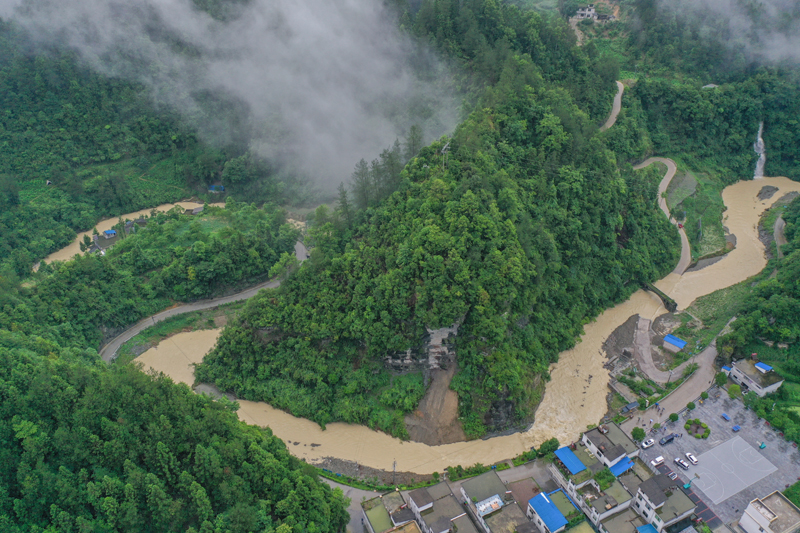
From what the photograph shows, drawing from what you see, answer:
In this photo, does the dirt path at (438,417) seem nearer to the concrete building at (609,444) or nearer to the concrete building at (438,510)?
the concrete building at (438,510)

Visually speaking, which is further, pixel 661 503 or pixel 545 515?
pixel 545 515

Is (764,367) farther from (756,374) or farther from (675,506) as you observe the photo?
→ (675,506)

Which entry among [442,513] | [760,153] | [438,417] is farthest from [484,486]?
[760,153]

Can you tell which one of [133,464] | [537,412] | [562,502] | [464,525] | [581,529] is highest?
[133,464]

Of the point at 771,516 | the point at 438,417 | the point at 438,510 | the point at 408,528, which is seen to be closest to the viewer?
the point at 771,516

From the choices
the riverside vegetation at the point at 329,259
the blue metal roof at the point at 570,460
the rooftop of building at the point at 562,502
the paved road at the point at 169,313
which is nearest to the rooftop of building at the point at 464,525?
the rooftop of building at the point at 562,502
